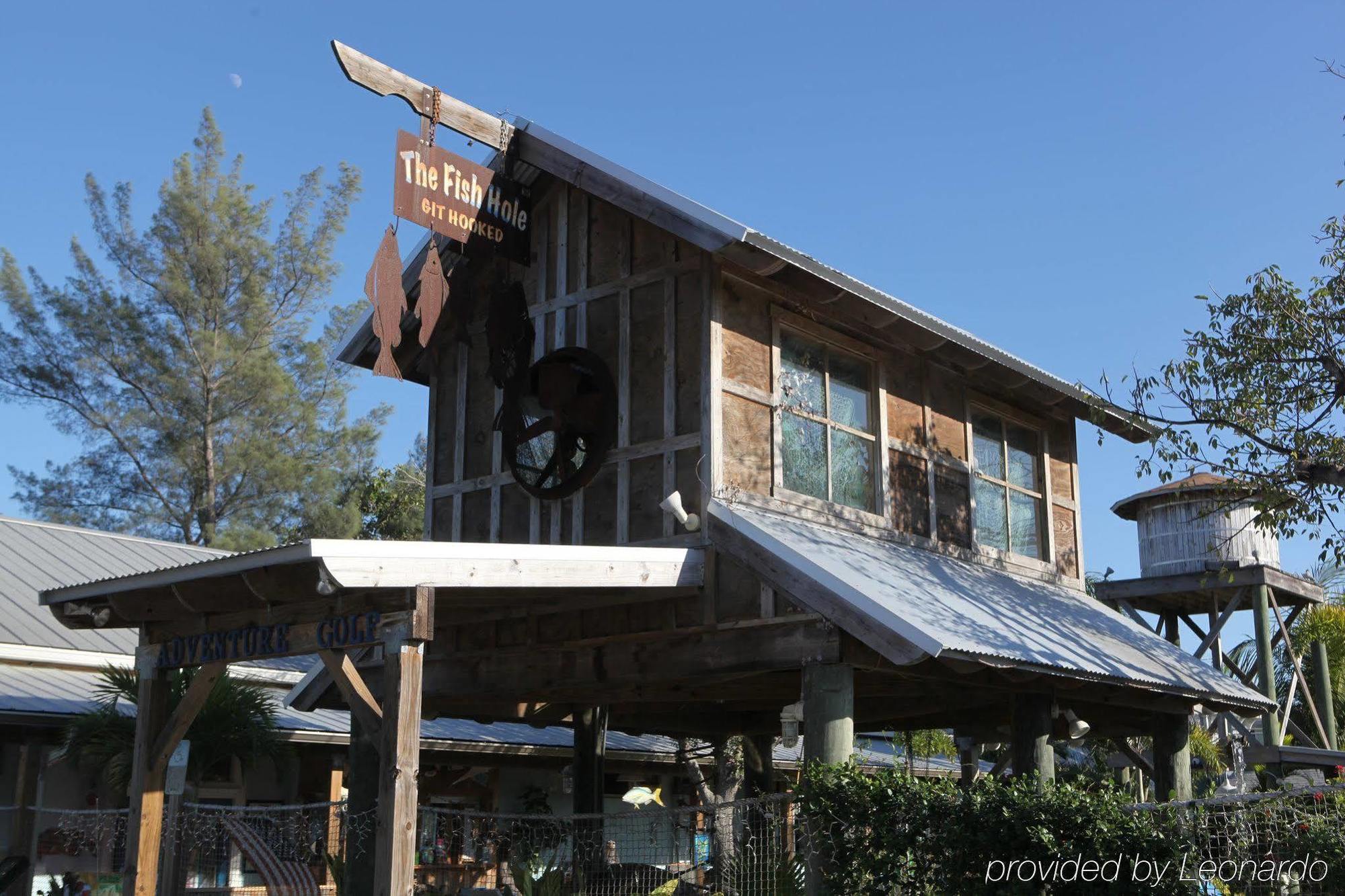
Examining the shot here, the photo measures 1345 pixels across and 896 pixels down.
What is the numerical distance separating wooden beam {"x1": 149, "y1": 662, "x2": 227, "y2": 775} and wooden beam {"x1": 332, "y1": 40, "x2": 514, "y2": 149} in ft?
16.0

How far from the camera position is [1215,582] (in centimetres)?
2403

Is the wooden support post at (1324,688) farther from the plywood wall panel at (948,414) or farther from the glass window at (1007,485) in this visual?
the plywood wall panel at (948,414)

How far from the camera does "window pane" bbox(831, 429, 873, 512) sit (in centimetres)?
1279

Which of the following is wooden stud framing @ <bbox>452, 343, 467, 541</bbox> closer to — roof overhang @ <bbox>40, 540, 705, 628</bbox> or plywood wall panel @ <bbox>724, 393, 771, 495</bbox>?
roof overhang @ <bbox>40, 540, 705, 628</bbox>

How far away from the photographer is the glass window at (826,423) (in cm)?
1242

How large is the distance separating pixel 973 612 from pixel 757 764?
7.23 meters

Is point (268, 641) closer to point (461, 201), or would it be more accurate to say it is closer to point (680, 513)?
point (680, 513)

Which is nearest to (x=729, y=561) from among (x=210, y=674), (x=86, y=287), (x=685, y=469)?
(x=685, y=469)

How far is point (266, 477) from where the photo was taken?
33.2 metres

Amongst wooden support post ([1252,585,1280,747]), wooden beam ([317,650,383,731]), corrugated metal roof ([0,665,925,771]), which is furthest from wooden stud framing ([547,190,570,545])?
wooden support post ([1252,585,1280,747])

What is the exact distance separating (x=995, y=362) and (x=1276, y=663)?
2067 centimetres

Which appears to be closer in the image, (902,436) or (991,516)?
(902,436)

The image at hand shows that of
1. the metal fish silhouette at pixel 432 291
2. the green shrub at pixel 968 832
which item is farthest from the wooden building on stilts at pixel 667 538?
the green shrub at pixel 968 832

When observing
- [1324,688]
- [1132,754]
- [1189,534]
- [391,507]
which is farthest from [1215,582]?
[391,507]
